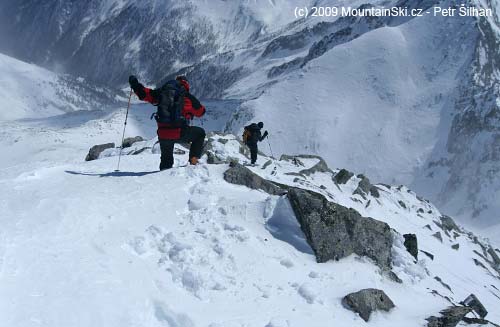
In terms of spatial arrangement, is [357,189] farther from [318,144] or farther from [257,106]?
[257,106]

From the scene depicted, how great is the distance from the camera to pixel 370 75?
83.7 m

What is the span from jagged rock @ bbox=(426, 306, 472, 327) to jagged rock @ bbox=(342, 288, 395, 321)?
2.48ft

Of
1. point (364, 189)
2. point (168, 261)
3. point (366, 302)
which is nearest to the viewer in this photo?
point (168, 261)

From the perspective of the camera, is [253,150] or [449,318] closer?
[449,318]

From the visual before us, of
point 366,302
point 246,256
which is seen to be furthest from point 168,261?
point 366,302

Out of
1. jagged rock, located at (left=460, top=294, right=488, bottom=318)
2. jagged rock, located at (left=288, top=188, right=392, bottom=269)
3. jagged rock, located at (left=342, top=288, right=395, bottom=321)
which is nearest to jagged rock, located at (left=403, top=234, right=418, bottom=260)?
jagged rock, located at (left=460, top=294, right=488, bottom=318)

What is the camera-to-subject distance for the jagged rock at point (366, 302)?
902cm

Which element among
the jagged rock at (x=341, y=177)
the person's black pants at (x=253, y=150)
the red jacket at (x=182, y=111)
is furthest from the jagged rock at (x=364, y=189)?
the red jacket at (x=182, y=111)

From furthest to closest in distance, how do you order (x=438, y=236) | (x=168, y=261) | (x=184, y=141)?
(x=438, y=236)
(x=184, y=141)
(x=168, y=261)

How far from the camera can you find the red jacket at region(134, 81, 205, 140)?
12898 mm

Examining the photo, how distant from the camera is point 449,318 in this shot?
9609mm

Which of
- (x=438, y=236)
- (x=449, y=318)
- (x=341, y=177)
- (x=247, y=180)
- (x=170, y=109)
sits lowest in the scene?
(x=438, y=236)

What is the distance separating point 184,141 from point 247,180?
2154mm

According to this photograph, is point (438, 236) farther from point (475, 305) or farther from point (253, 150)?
point (475, 305)
